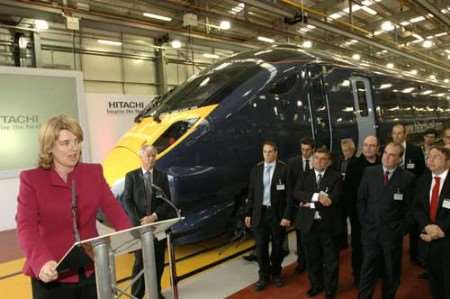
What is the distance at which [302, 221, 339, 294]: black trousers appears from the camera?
3.61 metres

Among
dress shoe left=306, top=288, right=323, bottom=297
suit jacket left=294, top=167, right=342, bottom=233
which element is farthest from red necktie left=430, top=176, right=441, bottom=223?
dress shoe left=306, top=288, right=323, bottom=297

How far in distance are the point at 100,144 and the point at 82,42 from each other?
162 inches

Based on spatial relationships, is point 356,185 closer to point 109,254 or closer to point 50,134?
point 109,254

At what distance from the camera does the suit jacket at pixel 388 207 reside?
10.4 ft

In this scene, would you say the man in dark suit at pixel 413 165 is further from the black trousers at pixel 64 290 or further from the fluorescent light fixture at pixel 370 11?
the fluorescent light fixture at pixel 370 11

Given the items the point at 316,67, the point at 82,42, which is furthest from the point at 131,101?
the point at 316,67

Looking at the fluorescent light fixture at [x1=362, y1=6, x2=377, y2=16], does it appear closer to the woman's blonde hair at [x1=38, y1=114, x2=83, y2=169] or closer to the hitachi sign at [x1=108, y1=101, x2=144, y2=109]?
the hitachi sign at [x1=108, y1=101, x2=144, y2=109]

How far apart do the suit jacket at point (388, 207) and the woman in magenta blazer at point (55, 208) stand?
2.28m

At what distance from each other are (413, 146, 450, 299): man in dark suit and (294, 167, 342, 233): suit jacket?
0.69 metres

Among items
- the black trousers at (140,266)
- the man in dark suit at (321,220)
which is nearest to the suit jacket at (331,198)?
the man in dark suit at (321,220)

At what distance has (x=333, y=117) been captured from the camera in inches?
221

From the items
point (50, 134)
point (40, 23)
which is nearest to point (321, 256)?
point (50, 134)

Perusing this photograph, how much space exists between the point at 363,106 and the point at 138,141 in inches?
147

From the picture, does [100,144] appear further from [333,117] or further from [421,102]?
[421,102]
